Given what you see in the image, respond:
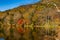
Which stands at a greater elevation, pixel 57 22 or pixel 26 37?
pixel 57 22

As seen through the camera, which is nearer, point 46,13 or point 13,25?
point 46,13

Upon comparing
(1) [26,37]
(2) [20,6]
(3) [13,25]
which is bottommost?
(1) [26,37]

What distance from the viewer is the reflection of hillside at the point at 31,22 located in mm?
6633

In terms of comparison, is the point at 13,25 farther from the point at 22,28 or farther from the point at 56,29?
the point at 56,29

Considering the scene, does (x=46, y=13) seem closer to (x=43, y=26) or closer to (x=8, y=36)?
(x=43, y=26)

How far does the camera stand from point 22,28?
706cm

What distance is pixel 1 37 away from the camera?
24.1 ft

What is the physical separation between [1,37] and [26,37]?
984 mm

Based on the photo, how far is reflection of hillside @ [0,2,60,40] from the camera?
663cm

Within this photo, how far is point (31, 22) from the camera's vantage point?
22.7ft

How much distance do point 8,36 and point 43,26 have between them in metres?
1.47

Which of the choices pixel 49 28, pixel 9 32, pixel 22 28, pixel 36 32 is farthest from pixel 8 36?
pixel 49 28

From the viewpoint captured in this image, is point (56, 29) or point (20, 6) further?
point (20, 6)

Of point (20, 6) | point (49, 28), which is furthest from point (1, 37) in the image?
point (49, 28)
